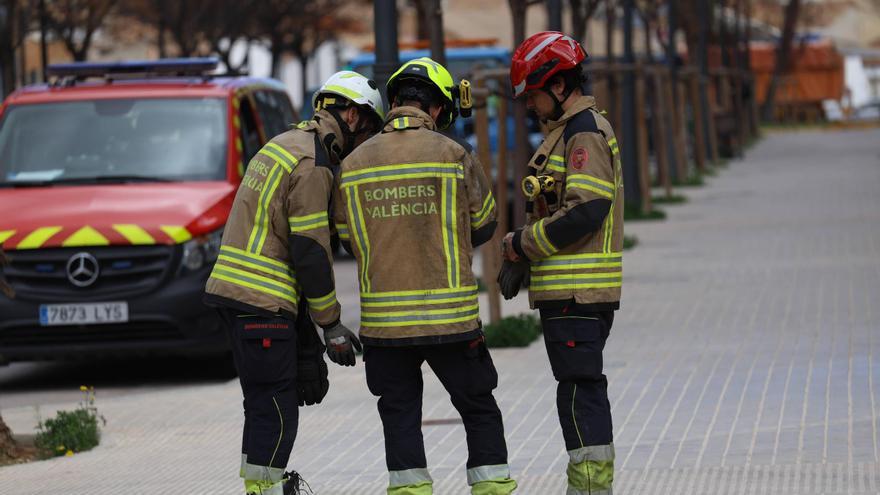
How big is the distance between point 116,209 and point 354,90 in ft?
15.5

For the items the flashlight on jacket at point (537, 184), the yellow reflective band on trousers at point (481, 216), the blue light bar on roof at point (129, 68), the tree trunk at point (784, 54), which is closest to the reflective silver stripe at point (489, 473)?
the yellow reflective band on trousers at point (481, 216)

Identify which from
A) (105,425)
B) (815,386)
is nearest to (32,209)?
(105,425)

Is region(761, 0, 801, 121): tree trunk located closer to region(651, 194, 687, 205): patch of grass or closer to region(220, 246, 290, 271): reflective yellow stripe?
region(651, 194, 687, 205): patch of grass

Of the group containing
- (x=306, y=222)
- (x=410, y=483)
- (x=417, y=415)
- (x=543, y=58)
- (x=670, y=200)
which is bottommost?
(x=670, y=200)

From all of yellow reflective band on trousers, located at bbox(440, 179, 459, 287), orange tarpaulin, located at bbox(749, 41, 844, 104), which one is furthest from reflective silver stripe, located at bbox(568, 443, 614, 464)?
orange tarpaulin, located at bbox(749, 41, 844, 104)

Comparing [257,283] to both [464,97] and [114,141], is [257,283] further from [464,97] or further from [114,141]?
[114,141]

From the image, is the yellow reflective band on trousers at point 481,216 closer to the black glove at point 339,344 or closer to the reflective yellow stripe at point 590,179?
the reflective yellow stripe at point 590,179

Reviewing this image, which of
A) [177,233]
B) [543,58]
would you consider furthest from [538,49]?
[177,233]

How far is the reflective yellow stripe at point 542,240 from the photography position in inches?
234

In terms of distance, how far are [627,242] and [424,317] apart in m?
12.3

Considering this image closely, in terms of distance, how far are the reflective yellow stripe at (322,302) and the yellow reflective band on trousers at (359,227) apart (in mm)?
153

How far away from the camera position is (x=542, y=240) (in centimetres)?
595

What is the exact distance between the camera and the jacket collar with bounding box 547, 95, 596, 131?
602cm

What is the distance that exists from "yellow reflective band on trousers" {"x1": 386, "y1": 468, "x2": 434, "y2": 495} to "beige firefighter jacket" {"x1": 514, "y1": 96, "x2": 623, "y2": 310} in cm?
72
